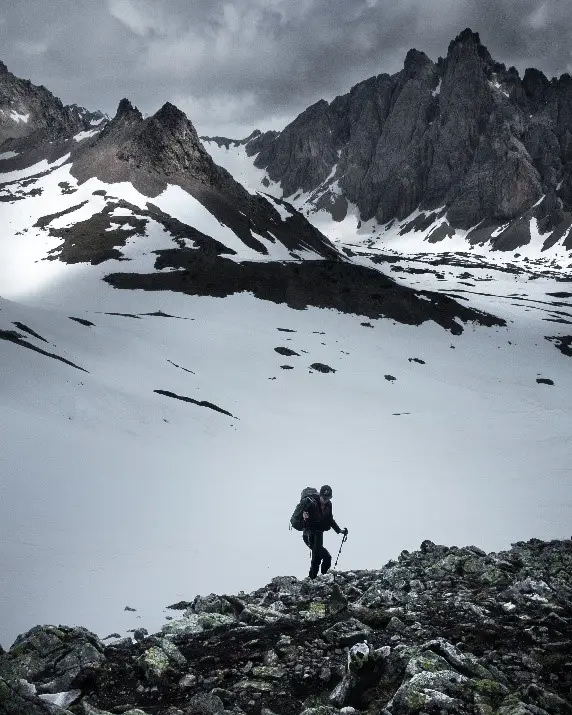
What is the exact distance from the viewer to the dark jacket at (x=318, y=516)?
1177 centimetres

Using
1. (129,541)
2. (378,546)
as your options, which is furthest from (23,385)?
(378,546)

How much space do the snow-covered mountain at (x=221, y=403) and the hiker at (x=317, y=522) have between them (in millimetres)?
2341

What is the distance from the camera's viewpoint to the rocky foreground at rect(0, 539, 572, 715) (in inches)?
193

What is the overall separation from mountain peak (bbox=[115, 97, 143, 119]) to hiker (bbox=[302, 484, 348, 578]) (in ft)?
438

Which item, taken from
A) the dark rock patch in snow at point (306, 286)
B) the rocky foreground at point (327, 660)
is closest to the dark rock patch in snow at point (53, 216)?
the dark rock patch in snow at point (306, 286)

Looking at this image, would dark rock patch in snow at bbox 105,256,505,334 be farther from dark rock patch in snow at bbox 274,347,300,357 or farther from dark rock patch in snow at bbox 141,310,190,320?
dark rock patch in snow at bbox 274,347,300,357

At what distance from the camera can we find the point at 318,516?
11.8m

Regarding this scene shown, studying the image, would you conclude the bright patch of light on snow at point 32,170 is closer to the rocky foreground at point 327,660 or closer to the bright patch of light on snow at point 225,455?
the bright patch of light on snow at point 225,455

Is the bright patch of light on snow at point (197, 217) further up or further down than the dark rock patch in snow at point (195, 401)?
further up

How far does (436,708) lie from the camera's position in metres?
4.59

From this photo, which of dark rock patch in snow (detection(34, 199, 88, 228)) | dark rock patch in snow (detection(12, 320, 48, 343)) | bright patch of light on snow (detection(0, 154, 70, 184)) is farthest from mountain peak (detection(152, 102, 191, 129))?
dark rock patch in snow (detection(12, 320, 48, 343))

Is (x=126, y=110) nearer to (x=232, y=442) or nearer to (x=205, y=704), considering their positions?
(x=232, y=442)

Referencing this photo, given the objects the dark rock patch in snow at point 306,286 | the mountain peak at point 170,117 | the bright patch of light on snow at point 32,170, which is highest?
the mountain peak at point 170,117

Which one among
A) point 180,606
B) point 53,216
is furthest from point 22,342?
point 53,216
